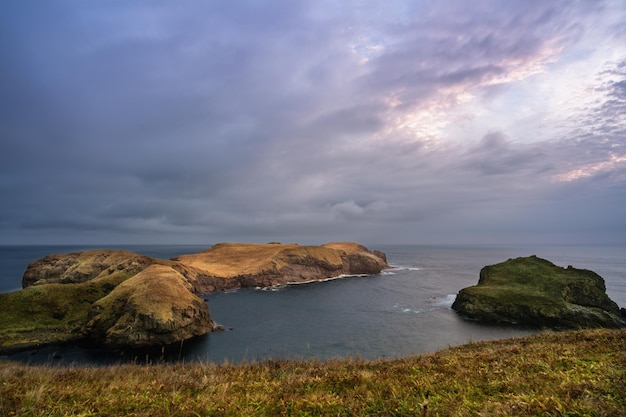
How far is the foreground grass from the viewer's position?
27.8 ft

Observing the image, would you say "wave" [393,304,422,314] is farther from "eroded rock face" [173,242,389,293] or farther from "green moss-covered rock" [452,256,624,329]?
"eroded rock face" [173,242,389,293]

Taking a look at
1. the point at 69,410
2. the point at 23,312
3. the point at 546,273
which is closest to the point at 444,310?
the point at 546,273

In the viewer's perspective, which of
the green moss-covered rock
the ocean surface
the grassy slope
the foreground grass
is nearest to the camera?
the foreground grass

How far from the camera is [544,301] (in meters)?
68.2

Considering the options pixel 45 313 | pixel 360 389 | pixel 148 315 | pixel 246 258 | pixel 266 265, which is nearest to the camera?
pixel 360 389

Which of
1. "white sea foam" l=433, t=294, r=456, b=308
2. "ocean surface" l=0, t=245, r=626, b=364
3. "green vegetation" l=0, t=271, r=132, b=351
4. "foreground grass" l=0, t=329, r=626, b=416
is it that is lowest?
"ocean surface" l=0, t=245, r=626, b=364

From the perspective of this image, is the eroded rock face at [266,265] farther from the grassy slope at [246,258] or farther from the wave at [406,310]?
the wave at [406,310]

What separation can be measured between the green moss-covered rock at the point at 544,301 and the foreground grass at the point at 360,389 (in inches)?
2543

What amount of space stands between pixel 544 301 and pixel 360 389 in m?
79.5

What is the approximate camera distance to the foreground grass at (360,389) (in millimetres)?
8461

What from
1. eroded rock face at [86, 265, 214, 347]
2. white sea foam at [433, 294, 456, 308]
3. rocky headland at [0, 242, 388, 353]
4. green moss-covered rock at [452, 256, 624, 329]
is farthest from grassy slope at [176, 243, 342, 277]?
green moss-covered rock at [452, 256, 624, 329]

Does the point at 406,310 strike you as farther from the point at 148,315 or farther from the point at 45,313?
the point at 45,313

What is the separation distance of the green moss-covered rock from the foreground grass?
64596mm

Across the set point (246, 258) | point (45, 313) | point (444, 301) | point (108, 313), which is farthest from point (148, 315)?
point (246, 258)
